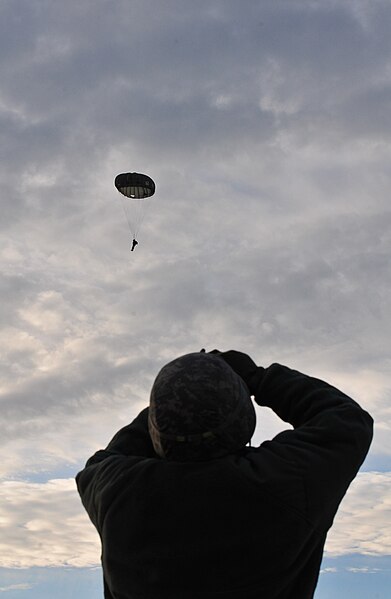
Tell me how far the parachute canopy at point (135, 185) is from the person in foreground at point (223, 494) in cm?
4751

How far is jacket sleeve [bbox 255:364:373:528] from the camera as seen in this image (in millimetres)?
3500

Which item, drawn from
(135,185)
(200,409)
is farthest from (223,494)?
Answer: (135,185)

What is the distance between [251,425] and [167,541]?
2.14 feet

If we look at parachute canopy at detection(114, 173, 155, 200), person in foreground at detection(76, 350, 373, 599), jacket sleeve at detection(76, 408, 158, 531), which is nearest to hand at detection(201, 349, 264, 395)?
person in foreground at detection(76, 350, 373, 599)

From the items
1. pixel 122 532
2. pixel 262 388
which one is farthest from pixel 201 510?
pixel 262 388

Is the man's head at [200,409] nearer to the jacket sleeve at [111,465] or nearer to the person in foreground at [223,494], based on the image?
the person in foreground at [223,494]

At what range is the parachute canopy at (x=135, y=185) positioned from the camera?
1991 inches

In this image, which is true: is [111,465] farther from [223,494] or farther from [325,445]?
[325,445]

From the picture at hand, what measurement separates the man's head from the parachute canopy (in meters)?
47.5

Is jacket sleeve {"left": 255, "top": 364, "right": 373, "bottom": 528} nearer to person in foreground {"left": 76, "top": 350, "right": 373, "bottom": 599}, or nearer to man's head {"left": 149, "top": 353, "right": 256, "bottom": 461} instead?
person in foreground {"left": 76, "top": 350, "right": 373, "bottom": 599}

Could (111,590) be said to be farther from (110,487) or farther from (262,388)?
(262,388)

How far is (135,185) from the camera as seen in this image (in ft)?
165

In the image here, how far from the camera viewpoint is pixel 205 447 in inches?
142

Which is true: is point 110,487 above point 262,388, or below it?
below
